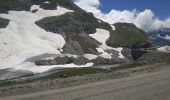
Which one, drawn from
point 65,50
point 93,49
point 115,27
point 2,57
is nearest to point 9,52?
point 2,57

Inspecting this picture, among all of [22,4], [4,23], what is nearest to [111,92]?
[4,23]

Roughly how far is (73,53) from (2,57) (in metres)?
23.1

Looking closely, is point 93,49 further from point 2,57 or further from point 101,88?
point 101,88

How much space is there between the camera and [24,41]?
114000 millimetres

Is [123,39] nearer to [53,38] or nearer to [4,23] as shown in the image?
[53,38]

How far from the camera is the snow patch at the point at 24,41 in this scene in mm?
95812

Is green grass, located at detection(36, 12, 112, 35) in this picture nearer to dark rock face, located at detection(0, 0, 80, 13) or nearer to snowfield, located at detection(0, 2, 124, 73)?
snowfield, located at detection(0, 2, 124, 73)

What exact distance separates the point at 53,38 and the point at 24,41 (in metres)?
12.9

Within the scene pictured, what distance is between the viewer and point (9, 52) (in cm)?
10288

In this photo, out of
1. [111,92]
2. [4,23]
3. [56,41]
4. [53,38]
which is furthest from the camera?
[4,23]

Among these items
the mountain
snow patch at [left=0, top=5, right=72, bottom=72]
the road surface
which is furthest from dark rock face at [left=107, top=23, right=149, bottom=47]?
the road surface

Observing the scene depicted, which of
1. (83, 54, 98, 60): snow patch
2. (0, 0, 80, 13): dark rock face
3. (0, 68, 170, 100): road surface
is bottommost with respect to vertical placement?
(0, 68, 170, 100): road surface

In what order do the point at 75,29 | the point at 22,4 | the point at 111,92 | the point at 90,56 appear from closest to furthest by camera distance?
1. the point at 111,92
2. the point at 90,56
3. the point at 75,29
4. the point at 22,4

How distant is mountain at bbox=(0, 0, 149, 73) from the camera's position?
97.2 metres
